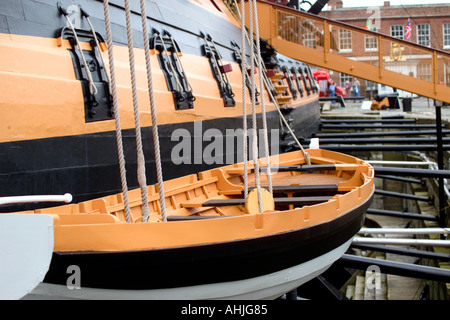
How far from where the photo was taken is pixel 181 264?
10.6ft

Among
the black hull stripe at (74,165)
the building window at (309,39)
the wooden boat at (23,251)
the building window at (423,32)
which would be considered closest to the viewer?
the wooden boat at (23,251)

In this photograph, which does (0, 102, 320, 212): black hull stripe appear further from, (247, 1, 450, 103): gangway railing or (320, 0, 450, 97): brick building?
(320, 0, 450, 97): brick building

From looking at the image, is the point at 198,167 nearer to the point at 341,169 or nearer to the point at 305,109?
the point at 341,169

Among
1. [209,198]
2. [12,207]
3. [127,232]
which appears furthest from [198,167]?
[127,232]

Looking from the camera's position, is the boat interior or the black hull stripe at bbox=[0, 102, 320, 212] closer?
the black hull stripe at bbox=[0, 102, 320, 212]

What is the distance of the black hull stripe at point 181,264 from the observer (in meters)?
3.14

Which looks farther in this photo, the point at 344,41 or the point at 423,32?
the point at 423,32

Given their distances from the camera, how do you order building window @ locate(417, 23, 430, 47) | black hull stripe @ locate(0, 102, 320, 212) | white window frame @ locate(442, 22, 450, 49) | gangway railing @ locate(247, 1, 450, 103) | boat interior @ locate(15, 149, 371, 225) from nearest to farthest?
black hull stripe @ locate(0, 102, 320, 212)
boat interior @ locate(15, 149, 371, 225)
gangway railing @ locate(247, 1, 450, 103)
white window frame @ locate(442, 22, 450, 49)
building window @ locate(417, 23, 430, 47)

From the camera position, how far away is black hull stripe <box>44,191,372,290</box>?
10.3 feet

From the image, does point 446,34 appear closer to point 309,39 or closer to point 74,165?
point 309,39

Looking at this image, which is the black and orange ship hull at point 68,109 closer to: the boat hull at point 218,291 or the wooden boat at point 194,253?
the wooden boat at point 194,253

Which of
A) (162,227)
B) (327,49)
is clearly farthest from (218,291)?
(327,49)

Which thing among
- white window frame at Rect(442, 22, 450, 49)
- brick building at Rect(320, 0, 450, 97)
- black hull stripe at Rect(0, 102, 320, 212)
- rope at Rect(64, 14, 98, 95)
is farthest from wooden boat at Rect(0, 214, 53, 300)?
white window frame at Rect(442, 22, 450, 49)

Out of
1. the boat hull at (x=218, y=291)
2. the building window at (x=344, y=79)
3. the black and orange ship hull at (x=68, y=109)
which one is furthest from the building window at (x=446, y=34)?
the boat hull at (x=218, y=291)
